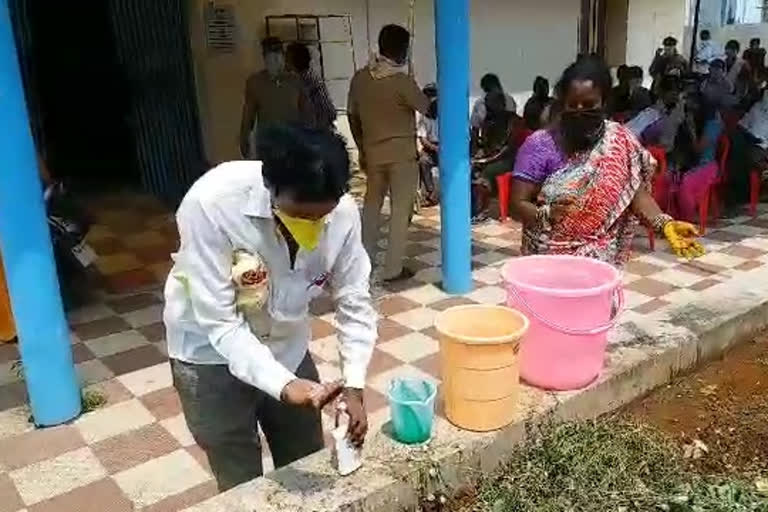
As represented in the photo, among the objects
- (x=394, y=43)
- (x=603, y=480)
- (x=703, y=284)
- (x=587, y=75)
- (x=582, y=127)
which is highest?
(x=394, y=43)

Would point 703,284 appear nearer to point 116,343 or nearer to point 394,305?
point 394,305

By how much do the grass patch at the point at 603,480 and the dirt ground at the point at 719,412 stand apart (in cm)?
17

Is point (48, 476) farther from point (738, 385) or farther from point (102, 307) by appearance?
point (738, 385)

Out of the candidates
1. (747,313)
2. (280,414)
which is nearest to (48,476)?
(280,414)

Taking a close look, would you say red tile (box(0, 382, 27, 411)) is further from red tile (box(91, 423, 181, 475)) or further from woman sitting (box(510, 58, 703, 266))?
woman sitting (box(510, 58, 703, 266))

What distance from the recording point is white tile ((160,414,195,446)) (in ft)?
10.6

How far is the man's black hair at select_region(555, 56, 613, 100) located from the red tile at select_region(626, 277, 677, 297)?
8.30ft

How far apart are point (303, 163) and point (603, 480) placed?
1.17 metres

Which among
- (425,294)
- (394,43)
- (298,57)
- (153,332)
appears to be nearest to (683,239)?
(425,294)

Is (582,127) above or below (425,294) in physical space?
above

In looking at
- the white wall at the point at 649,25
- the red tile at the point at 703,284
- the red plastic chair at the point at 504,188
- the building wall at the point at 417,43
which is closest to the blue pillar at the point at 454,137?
the red tile at the point at 703,284

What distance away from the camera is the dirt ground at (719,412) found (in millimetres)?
2369

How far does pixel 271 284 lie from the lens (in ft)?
6.30

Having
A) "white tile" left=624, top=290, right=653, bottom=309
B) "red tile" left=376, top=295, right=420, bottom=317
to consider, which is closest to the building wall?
"red tile" left=376, top=295, right=420, bottom=317
